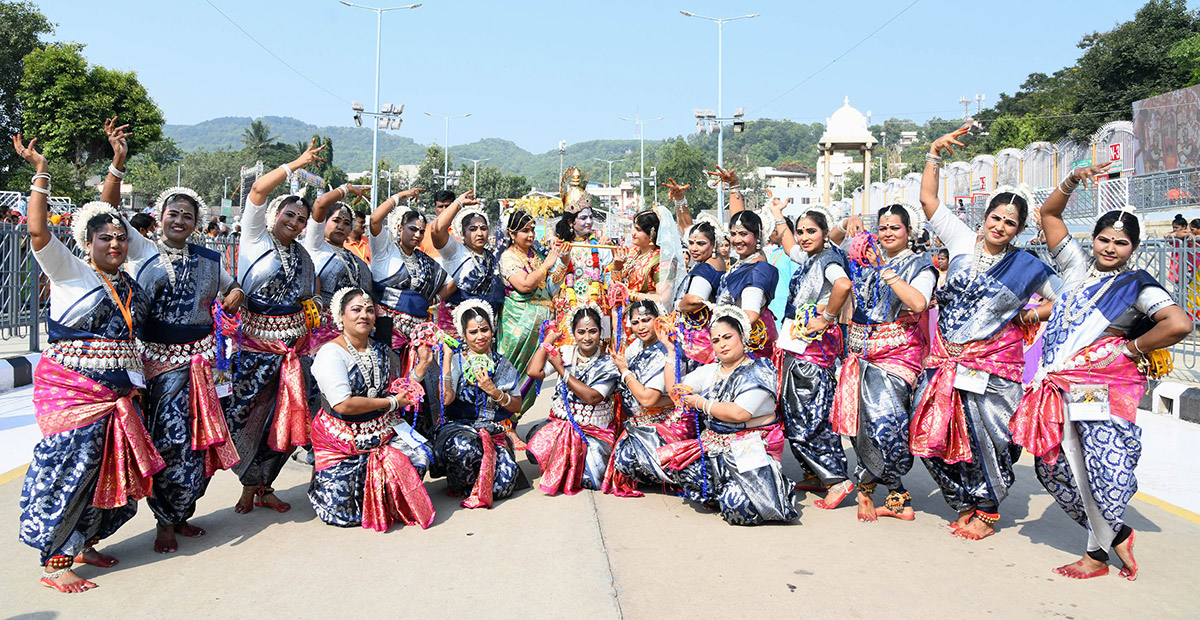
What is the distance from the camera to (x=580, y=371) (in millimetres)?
5422

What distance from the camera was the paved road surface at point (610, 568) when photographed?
3.52 m

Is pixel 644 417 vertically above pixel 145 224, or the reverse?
pixel 145 224

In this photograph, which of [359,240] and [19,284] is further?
[19,284]

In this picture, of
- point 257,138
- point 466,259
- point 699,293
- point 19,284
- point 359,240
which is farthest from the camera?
point 257,138

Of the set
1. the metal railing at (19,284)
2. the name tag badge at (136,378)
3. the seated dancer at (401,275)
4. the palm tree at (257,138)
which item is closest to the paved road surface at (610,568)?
the name tag badge at (136,378)

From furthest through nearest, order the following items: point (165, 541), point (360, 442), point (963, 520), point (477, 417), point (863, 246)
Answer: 1. point (477, 417)
2. point (863, 246)
3. point (360, 442)
4. point (963, 520)
5. point (165, 541)

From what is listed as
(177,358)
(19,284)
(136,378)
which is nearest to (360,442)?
(177,358)

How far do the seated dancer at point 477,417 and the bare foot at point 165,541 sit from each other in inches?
54.6

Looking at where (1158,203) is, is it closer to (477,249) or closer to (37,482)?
(477,249)

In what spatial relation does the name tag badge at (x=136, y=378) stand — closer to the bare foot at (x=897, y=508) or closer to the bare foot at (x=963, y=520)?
the bare foot at (x=897, y=508)

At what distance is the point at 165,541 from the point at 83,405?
801mm

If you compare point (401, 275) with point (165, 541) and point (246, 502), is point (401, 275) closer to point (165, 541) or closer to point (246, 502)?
point (246, 502)

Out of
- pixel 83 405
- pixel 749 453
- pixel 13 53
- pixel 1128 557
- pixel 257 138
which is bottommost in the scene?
pixel 1128 557

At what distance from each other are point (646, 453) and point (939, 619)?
2122mm
